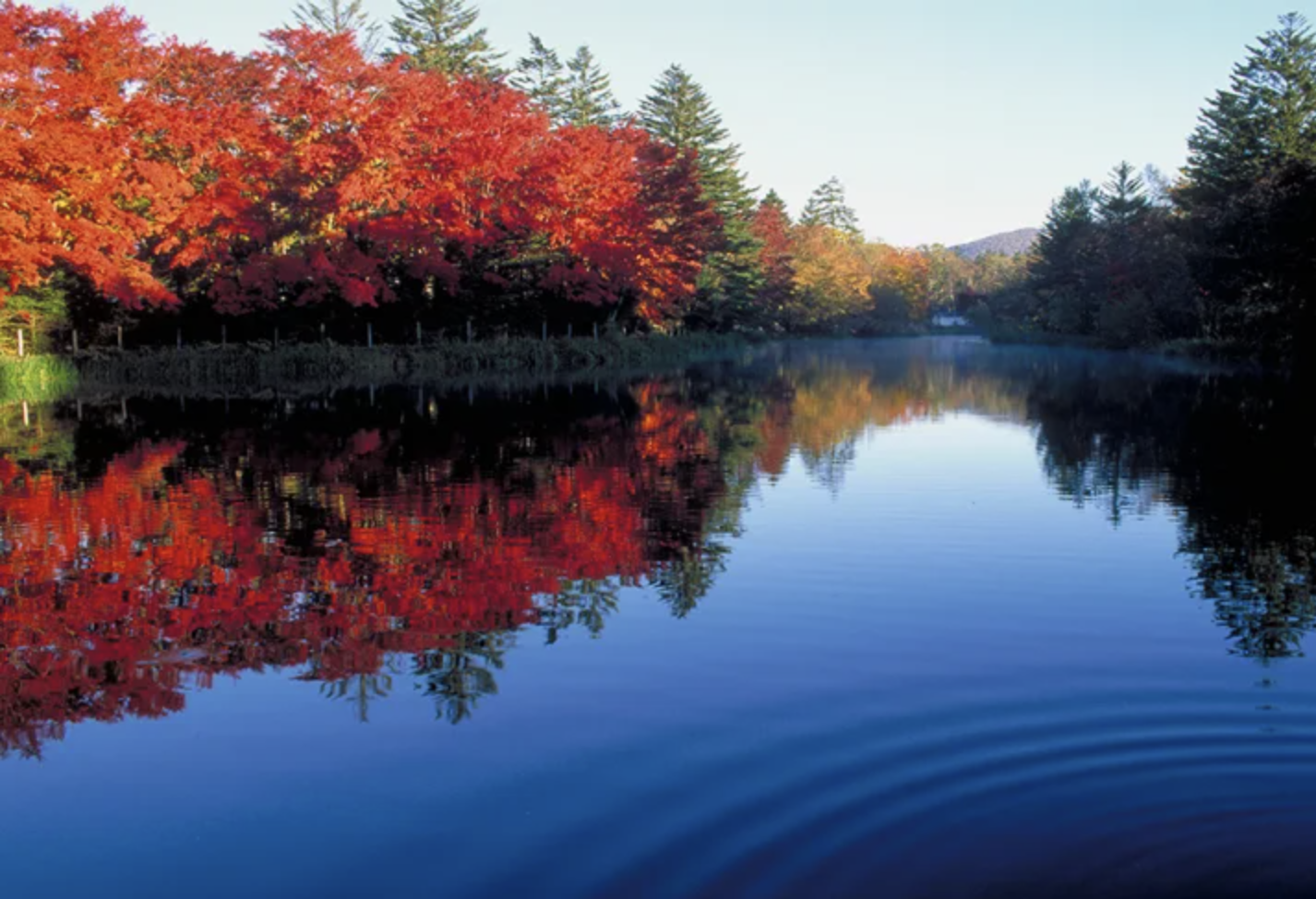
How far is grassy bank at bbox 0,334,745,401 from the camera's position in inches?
1299

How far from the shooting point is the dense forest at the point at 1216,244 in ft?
116

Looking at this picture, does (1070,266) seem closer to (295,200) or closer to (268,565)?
(295,200)

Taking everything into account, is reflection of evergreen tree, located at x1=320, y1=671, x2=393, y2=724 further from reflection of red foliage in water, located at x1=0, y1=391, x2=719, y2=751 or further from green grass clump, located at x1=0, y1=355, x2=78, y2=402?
green grass clump, located at x1=0, y1=355, x2=78, y2=402

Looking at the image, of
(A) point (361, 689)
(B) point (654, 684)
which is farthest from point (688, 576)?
(A) point (361, 689)

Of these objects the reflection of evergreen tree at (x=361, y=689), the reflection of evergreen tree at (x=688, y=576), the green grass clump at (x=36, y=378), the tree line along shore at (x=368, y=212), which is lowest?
the reflection of evergreen tree at (x=361, y=689)

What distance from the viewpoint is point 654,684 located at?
675cm

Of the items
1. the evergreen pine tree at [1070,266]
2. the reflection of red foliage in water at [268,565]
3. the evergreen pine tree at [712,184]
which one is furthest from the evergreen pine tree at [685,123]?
the reflection of red foliage in water at [268,565]

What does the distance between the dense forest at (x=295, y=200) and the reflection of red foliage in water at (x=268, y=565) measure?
19.4m

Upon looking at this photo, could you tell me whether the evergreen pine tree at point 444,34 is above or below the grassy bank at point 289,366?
above

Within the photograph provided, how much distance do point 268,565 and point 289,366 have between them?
3093 cm

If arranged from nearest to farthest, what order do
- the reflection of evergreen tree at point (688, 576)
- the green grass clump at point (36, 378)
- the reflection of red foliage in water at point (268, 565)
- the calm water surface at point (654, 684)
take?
the calm water surface at point (654, 684), the reflection of red foliage in water at point (268, 565), the reflection of evergreen tree at point (688, 576), the green grass clump at point (36, 378)

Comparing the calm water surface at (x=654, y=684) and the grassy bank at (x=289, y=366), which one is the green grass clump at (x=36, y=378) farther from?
the calm water surface at (x=654, y=684)

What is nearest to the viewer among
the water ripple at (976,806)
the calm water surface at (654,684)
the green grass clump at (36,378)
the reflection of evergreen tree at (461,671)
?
the water ripple at (976,806)

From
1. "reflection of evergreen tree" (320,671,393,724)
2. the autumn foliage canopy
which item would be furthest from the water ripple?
the autumn foliage canopy
